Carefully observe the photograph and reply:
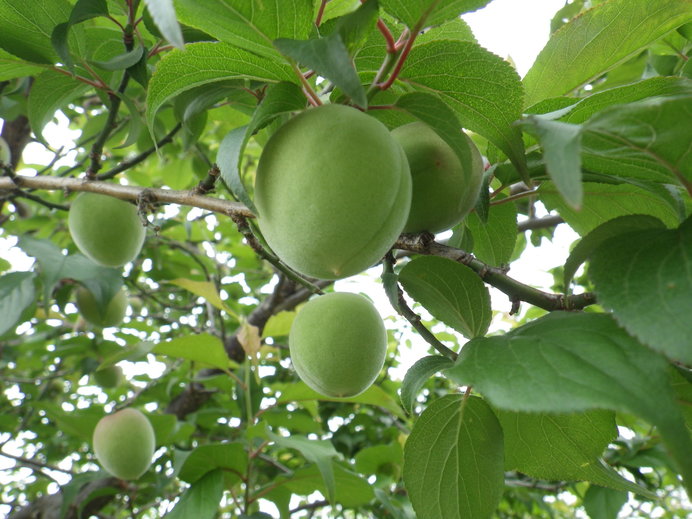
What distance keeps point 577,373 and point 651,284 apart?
0.33 ft

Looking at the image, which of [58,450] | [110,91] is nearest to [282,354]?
[58,450]

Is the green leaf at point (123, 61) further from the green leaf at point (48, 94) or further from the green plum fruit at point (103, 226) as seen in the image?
the green plum fruit at point (103, 226)

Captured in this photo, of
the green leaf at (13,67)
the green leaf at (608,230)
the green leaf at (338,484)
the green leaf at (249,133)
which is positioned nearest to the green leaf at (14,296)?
the green leaf at (13,67)

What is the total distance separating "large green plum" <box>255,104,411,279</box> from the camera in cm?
52

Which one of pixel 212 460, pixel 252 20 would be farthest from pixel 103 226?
pixel 252 20

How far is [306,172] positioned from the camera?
1.73 ft

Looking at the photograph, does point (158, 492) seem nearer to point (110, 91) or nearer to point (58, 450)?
point (58, 450)

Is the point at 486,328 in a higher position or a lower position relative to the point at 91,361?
higher

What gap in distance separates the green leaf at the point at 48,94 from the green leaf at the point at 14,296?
0.60 metres

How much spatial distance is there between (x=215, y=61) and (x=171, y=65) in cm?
5

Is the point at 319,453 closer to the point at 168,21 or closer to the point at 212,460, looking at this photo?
the point at 212,460

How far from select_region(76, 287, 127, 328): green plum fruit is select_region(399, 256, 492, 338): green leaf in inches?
→ 58.6

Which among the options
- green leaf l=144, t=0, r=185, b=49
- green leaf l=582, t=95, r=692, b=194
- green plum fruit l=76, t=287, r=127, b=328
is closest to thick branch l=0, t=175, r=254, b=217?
green leaf l=144, t=0, r=185, b=49

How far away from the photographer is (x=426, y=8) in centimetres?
54
